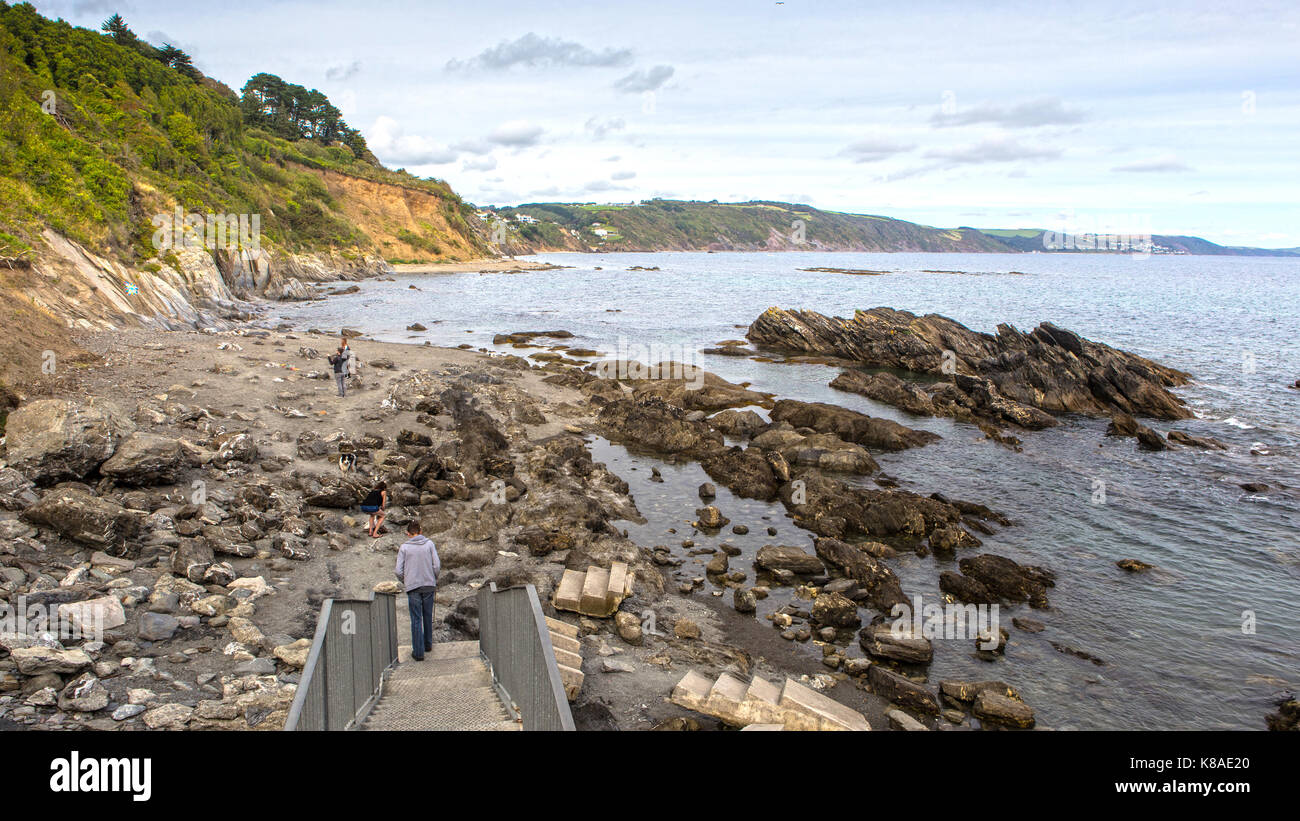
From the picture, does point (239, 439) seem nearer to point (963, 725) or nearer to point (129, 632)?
point (129, 632)

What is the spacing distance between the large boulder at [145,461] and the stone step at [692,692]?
34.9ft

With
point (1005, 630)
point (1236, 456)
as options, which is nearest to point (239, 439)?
point (1005, 630)

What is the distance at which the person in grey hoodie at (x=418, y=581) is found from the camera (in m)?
9.24

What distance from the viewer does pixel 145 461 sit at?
12602 millimetres

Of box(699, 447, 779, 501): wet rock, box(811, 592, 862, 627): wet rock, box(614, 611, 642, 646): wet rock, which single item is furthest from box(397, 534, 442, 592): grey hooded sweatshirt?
box(699, 447, 779, 501): wet rock

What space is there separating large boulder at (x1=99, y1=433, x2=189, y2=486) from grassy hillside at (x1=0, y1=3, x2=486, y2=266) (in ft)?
56.9

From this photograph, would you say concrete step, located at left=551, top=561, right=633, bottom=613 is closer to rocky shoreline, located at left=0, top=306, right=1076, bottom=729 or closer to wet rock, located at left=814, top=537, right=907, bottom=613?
rocky shoreline, located at left=0, top=306, right=1076, bottom=729

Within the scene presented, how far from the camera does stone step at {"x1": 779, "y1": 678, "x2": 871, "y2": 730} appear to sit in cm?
852

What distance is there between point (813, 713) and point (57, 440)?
1335 centimetres

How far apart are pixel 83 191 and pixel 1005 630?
43.2 metres

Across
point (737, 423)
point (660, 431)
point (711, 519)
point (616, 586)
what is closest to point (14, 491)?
point (616, 586)

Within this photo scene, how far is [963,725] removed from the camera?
33.7 feet

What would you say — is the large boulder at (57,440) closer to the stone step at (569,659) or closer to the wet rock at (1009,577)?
the stone step at (569,659)

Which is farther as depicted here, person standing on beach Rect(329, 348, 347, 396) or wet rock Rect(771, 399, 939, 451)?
wet rock Rect(771, 399, 939, 451)
